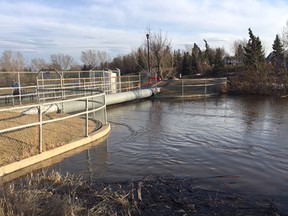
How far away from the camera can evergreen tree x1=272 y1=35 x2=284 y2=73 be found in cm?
3862

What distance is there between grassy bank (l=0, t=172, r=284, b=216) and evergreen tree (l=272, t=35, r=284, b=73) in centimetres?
3328

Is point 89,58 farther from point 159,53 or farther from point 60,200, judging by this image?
point 60,200

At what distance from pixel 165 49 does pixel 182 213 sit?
4368 cm

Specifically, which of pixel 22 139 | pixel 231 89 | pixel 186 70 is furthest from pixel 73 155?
pixel 186 70

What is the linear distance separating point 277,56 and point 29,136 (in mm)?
43266

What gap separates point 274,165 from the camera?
28.7 ft

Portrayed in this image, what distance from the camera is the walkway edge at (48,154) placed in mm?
8030

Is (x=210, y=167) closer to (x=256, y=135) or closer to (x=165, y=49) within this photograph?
(x=256, y=135)

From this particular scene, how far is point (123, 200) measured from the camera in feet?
19.0

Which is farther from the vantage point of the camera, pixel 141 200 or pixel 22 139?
pixel 22 139

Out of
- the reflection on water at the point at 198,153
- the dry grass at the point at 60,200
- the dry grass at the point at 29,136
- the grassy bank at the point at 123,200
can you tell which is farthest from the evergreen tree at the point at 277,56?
the dry grass at the point at 60,200

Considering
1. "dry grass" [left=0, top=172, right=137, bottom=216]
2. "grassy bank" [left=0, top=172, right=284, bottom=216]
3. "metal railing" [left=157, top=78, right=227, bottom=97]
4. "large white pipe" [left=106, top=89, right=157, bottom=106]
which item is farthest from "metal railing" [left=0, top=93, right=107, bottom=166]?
"metal railing" [left=157, top=78, right=227, bottom=97]

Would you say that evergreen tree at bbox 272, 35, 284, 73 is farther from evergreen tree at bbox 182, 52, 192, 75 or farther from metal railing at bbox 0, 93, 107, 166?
metal railing at bbox 0, 93, 107, 166

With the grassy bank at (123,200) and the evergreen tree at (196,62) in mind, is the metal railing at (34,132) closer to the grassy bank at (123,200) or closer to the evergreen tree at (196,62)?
the grassy bank at (123,200)
